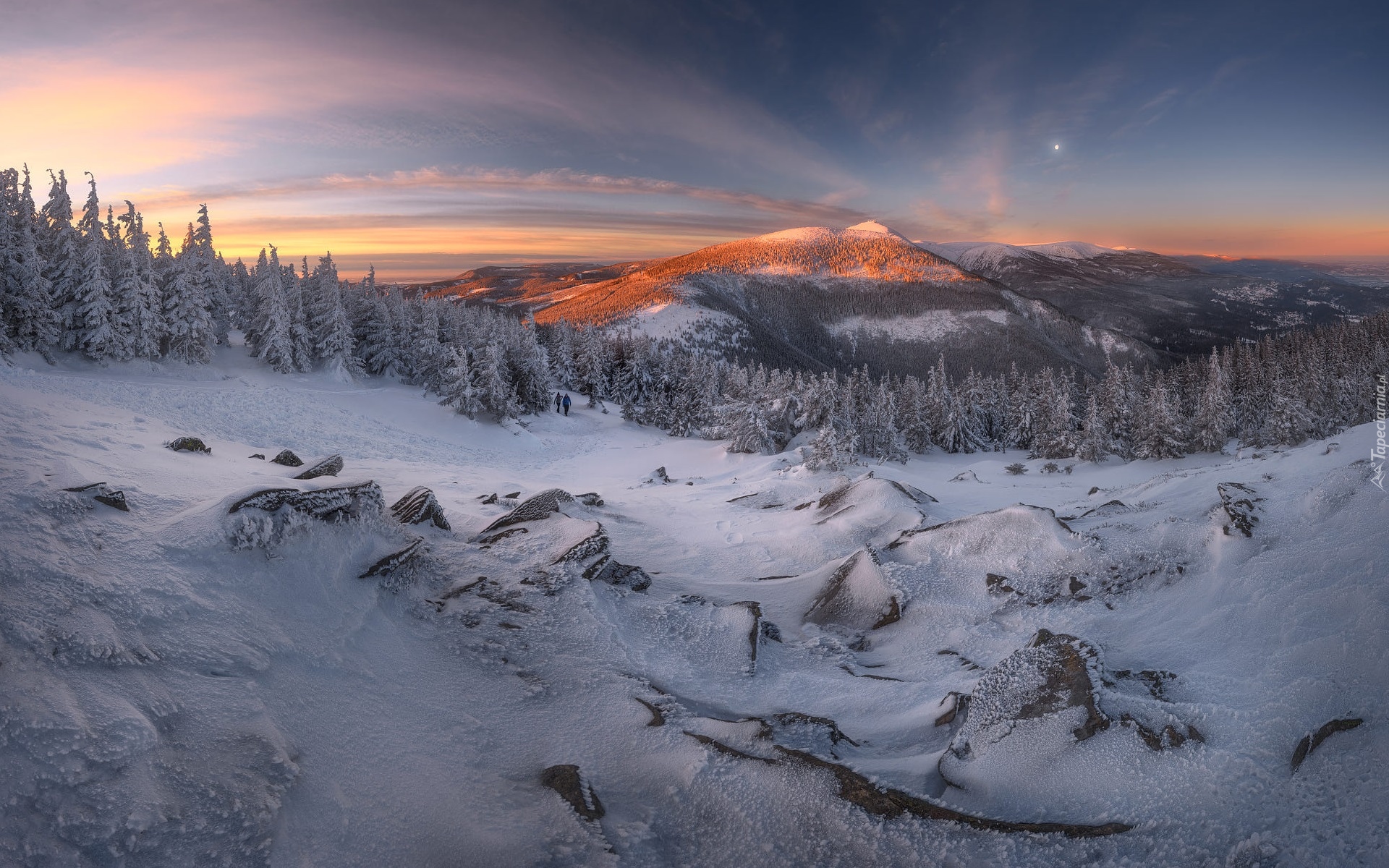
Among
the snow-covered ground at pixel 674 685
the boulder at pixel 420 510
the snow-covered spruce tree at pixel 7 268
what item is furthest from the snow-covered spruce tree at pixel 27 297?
the boulder at pixel 420 510

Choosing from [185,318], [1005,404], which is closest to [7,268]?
[185,318]

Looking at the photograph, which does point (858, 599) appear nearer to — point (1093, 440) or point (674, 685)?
point (674, 685)

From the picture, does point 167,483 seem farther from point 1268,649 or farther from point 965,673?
point 1268,649

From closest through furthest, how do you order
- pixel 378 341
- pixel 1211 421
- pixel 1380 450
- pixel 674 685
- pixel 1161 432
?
pixel 674 685, pixel 1380 450, pixel 1161 432, pixel 1211 421, pixel 378 341

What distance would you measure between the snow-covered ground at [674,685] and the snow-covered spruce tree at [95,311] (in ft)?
93.1

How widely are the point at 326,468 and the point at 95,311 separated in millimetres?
29528

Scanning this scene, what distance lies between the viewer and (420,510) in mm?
10492

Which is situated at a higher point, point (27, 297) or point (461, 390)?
point (27, 297)

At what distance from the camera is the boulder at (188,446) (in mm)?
13531

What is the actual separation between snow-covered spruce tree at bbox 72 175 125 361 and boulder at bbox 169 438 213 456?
25238mm

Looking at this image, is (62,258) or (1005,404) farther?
(1005,404)

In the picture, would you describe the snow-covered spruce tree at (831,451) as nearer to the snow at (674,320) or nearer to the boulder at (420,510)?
the boulder at (420,510)

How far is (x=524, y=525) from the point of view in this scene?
11.1 m

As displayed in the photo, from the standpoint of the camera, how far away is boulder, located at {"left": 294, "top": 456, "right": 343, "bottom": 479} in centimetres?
1255
